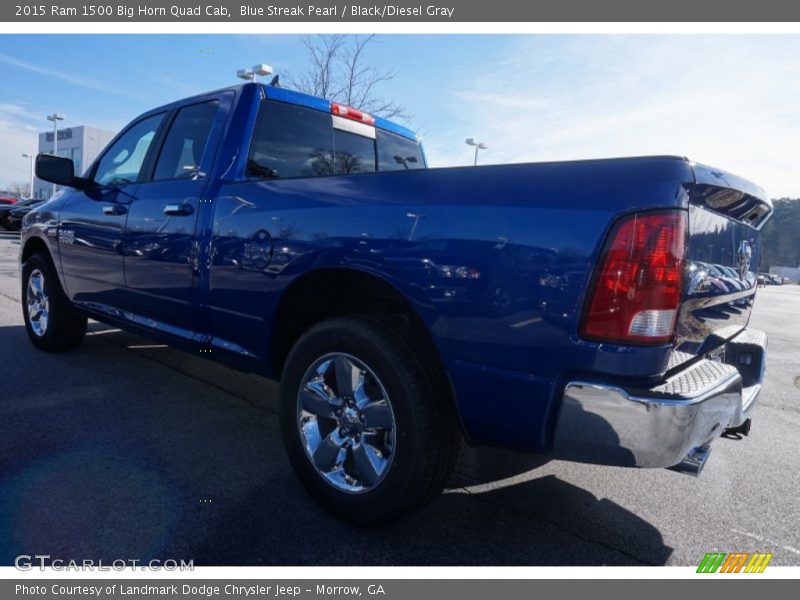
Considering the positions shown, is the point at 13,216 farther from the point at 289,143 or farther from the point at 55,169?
the point at 289,143

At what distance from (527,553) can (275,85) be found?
9.68 ft

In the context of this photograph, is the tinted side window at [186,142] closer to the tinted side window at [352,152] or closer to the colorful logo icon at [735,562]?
the tinted side window at [352,152]

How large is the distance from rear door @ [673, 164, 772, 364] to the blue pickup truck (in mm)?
14

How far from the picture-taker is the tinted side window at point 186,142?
3201mm

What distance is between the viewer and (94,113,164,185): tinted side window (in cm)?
374

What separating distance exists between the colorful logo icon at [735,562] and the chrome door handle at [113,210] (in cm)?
373

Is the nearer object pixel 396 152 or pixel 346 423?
pixel 346 423

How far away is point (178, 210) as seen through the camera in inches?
118

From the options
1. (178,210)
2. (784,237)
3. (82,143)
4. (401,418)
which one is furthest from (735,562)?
(784,237)

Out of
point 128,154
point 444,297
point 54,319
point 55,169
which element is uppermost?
point 128,154

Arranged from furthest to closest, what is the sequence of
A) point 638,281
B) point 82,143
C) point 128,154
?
point 82,143 → point 128,154 → point 638,281

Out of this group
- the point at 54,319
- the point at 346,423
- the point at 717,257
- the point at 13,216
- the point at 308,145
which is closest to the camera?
the point at 717,257

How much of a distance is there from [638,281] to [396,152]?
270cm

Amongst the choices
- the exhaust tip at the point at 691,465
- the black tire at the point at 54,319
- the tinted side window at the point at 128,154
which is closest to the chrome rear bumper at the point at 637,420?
the exhaust tip at the point at 691,465
